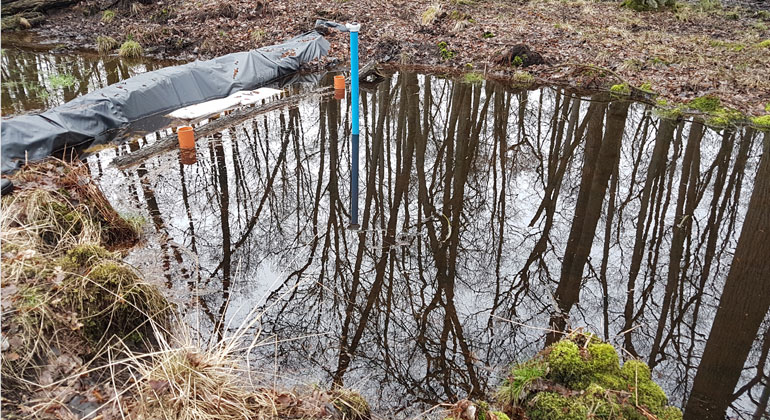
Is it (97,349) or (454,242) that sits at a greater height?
(97,349)

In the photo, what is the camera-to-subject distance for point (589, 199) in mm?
6746

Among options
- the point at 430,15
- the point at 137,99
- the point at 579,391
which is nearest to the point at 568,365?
the point at 579,391

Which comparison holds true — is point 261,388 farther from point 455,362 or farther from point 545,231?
point 545,231

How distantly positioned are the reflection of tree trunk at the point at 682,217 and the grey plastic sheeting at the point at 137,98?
313 inches

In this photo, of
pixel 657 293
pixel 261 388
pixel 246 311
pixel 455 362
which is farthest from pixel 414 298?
pixel 657 293

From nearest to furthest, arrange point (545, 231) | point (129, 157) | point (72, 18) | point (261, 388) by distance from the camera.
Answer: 1. point (261, 388)
2. point (545, 231)
3. point (129, 157)
4. point (72, 18)

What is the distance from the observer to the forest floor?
1109 centimetres

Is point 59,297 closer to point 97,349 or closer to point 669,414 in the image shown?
point 97,349

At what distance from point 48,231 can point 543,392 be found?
4.79 metres

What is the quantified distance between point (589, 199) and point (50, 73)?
12.9 m

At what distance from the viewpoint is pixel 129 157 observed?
7316 millimetres

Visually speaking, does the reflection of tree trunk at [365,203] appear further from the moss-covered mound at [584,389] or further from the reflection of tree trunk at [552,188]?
the reflection of tree trunk at [552,188]

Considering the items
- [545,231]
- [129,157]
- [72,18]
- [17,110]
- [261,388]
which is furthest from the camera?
[72,18]

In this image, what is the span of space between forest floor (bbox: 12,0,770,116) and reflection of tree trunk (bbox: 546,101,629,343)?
2115 mm
